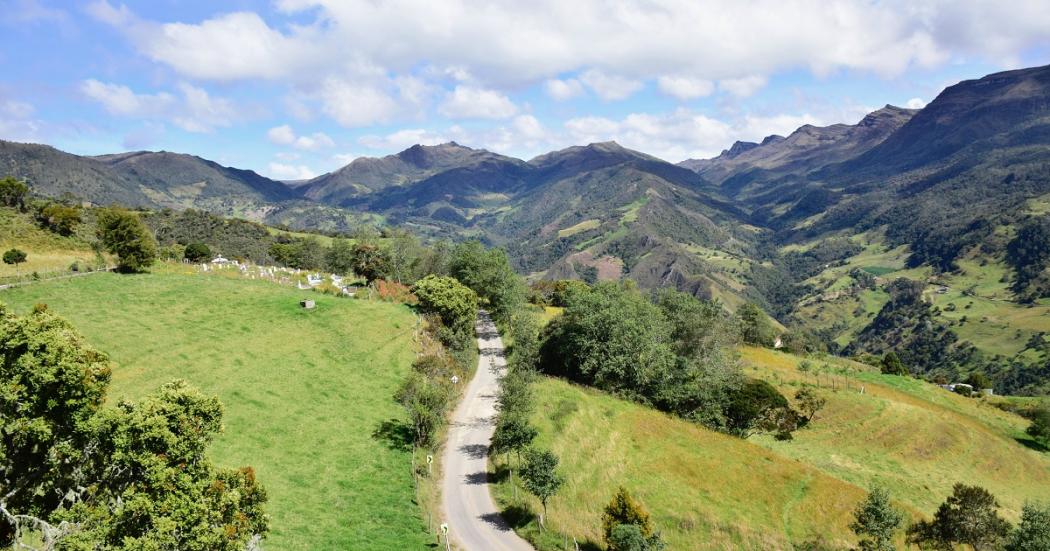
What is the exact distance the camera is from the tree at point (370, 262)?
104 m

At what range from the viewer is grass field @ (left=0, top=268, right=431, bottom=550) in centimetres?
3441

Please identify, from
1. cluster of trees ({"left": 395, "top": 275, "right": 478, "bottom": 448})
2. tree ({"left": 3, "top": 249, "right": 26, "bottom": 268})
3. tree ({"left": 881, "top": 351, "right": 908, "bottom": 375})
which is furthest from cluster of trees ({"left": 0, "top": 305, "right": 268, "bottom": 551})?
tree ({"left": 881, "top": 351, "right": 908, "bottom": 375})

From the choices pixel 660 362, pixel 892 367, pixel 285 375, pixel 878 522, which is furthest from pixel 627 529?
pixel 892 367

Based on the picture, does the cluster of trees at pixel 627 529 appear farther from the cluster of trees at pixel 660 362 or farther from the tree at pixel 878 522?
the cluster of trees at pixel 660 362

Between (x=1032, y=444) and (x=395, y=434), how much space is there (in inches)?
3733

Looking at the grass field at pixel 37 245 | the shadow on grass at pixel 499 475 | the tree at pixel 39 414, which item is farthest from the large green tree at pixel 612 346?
the grass field at pixel 37 245

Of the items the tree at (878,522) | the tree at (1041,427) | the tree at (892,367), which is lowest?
the tree at (892,367)

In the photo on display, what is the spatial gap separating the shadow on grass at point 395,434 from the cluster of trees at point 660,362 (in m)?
28.5

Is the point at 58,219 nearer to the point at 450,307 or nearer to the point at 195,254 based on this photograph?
the point at 195,254

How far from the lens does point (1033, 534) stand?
113 feet

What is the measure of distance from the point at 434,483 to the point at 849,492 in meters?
40.6

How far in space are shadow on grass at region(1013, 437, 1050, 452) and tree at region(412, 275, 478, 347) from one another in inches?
3389

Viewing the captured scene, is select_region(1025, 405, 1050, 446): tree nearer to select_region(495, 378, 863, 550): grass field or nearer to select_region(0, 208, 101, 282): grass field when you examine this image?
select_region(495, 378, 863, 550): grass field

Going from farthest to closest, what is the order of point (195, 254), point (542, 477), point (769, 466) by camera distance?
point (195, 254) < point (769, 466) < point (542, 477)
